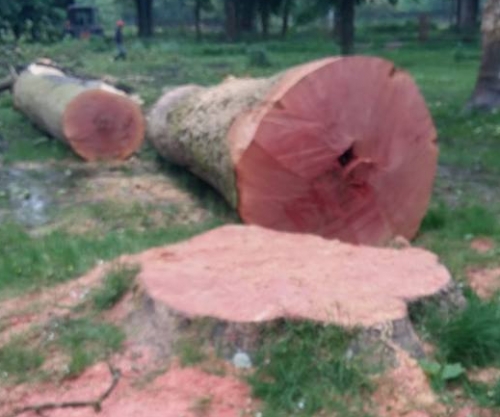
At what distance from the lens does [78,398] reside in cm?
500

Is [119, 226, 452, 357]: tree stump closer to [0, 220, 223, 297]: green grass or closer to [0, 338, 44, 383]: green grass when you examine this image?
[0, 338, 44, 383]: green grass

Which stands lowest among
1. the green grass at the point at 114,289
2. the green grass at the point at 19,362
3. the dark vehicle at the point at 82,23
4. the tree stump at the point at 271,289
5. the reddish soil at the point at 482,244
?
the dark vehicle at the point at 82,23

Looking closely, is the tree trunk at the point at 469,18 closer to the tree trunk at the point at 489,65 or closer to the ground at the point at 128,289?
the ground at the point at 128,289

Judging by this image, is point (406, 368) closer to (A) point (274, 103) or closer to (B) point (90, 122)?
(A) point (274, 103)

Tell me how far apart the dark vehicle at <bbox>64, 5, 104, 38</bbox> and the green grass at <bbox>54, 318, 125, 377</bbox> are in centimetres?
4243

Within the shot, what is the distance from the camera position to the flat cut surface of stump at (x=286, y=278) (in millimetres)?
5113

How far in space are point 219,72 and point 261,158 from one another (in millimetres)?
15801

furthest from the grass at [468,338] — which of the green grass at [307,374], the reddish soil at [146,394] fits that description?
the reddish soil at [146,394]

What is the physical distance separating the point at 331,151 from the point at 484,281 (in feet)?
4.35

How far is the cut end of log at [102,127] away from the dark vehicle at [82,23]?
119 feet

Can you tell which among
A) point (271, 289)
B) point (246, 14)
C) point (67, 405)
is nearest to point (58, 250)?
point (271, 289)

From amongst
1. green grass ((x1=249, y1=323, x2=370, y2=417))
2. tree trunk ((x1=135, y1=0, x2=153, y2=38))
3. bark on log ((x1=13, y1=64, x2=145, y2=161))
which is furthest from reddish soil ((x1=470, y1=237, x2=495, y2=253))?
tree trunk ((x1=135, y1=0, x2=153, y2=38))

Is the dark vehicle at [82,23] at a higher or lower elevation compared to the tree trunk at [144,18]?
lower

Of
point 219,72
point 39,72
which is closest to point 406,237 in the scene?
point 39,72
